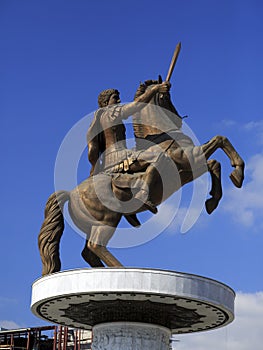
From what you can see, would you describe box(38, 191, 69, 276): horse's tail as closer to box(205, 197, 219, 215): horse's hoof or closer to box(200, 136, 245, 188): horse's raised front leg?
box(205, 197, 219, 215): horse's hoof

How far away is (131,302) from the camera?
13.6 m

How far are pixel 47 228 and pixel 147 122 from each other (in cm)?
323

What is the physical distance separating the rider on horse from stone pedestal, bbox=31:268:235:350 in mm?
2704

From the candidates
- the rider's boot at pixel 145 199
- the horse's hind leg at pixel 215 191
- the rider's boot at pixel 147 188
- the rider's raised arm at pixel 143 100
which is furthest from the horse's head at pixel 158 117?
the rider's boot at pixel 145 199

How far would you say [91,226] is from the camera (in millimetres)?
14703

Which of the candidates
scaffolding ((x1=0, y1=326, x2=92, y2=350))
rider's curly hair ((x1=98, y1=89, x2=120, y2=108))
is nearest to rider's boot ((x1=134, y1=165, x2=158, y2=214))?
rider's curly hair ((x1=98, y1=89, x2=120, y2=108))

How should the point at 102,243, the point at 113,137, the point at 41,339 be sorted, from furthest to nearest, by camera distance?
the point at 41,339
the point at 113,137
the point at 102,243

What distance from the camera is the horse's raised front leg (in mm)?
14414

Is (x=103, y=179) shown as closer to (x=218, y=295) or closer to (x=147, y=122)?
(x=147, y=122)

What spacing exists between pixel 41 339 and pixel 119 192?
67.1 feet

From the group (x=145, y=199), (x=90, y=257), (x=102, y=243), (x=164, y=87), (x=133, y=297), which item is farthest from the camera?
(x=90, y=257)

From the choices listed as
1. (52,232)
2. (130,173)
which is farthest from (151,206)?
(52,232)

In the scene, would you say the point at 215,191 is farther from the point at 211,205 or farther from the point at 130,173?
the point at 130,173

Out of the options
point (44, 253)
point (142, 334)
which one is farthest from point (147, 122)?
point (142, 334)
